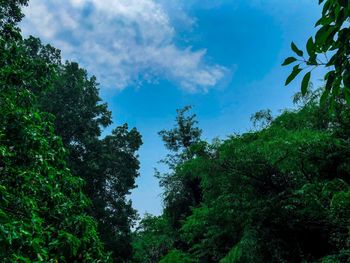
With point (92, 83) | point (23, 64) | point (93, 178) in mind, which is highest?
point (92, 83)

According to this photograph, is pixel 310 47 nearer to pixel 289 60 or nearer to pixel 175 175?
pixel 289 60

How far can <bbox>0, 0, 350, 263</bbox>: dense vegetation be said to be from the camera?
4.22 meters

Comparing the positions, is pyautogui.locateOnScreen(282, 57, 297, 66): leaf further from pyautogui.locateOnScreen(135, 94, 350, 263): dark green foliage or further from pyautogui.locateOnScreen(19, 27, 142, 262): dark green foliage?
pyautogui.locateOnScreen(19, 27, 142, 262): dark green foliage

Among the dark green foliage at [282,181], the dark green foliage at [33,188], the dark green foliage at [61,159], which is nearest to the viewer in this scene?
the dark green foliage at [33,188]

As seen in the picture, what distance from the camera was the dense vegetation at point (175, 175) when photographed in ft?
13.8

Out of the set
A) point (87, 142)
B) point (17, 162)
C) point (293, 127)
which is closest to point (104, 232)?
point (87, 142)

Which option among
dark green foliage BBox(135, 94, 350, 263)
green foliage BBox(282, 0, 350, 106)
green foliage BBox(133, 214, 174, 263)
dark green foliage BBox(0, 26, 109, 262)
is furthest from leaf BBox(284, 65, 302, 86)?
green foliage BBox(133, 214, 174, 263)

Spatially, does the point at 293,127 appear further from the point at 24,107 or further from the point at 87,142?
the point at 87,142

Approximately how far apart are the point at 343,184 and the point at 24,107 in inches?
285

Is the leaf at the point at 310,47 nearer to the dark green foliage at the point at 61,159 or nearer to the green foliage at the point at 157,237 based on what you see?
the dark green foliage at the point at 61,159

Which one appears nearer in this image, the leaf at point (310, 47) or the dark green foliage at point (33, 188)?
the leaf at point (310, 47)

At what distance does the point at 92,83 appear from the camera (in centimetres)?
2419

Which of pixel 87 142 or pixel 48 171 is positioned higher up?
pixel 87 142

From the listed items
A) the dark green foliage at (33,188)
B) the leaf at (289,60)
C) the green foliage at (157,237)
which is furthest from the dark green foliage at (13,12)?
the green foliage at (157,237)
